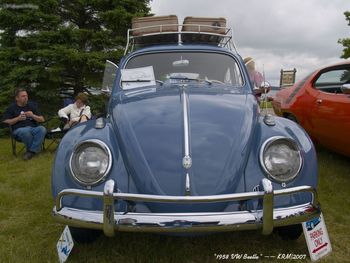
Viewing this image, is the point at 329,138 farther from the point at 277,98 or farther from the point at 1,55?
the point at 1,55

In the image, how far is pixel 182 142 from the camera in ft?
8.36

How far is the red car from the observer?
445 centimetres

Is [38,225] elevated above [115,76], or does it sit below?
below

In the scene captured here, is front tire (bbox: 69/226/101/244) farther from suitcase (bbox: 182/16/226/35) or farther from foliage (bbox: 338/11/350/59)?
foliage (bbox: 338/11/350/59)

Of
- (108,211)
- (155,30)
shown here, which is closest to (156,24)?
(155,30)

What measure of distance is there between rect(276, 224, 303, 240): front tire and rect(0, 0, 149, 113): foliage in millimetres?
6647

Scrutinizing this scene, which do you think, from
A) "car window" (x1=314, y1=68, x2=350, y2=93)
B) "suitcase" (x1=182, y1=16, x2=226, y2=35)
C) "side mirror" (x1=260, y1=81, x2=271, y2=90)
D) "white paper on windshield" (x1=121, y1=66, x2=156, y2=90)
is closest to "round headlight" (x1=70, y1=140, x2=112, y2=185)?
"white paper on windshield" (x1=121, y1=66, x2=156, y2=90)

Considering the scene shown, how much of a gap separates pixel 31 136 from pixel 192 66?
3.64 meters

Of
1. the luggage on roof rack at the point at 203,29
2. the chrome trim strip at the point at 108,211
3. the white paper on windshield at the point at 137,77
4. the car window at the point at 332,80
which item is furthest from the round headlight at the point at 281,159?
the car window at the point at 332,80

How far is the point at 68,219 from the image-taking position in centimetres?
234

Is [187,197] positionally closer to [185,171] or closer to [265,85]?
[185,171]

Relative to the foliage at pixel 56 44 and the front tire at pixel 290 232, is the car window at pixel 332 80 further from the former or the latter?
the foliage at pixel 56 44

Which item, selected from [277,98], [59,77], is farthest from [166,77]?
[59,77]

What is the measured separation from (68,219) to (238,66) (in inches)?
100
